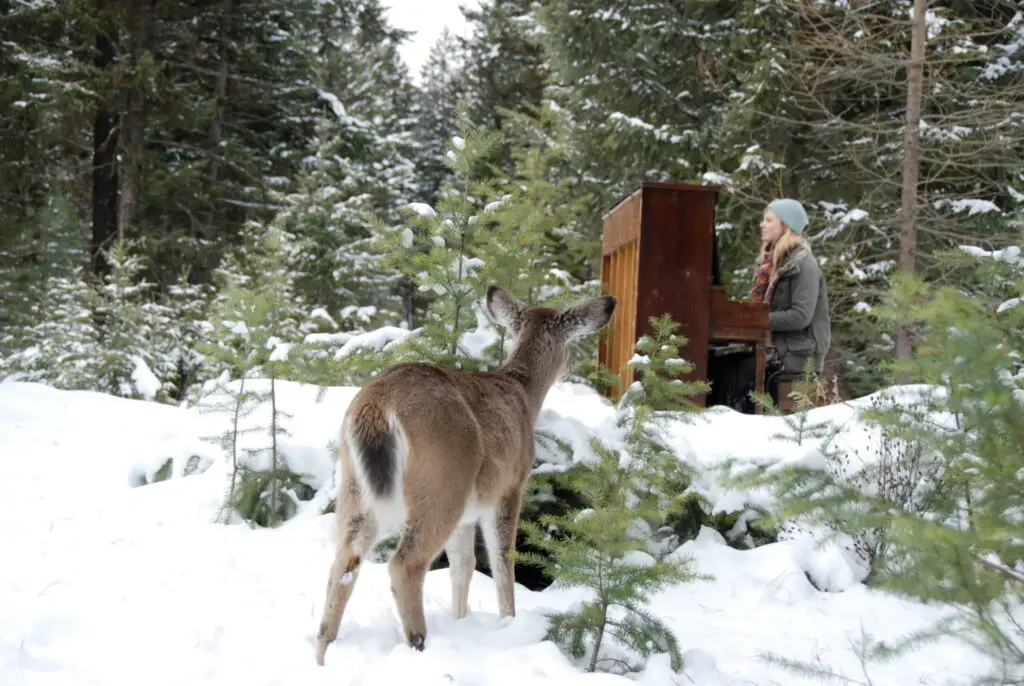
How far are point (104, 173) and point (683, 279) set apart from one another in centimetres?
1371

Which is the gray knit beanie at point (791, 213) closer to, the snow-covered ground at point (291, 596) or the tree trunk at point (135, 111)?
the snow-covered ground at point (291, 596)

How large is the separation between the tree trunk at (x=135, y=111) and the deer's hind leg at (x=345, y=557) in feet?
44.7

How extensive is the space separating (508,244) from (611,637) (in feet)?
7.92

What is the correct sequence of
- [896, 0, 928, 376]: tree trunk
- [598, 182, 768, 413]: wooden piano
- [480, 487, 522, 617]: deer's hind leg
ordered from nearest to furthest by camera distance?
[480, 487, 522, 617]: deer's hind leg → [598, 182, 768, 413]: wooden piano → [896, 0, 928, 376]: tree trunk

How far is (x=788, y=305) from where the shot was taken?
7422 mm

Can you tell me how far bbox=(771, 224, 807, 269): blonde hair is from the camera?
7473mm

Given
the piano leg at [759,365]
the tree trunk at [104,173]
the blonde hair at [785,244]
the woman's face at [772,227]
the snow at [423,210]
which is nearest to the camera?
the snow at [423,210]

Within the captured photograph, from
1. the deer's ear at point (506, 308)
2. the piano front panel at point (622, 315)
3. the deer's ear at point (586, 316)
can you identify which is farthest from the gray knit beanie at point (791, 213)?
the deer's ear at point (506, 308)

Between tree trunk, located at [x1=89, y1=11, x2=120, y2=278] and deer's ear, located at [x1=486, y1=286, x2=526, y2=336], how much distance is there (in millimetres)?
13150

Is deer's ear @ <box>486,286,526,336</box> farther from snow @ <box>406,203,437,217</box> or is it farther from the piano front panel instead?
the piano front panel

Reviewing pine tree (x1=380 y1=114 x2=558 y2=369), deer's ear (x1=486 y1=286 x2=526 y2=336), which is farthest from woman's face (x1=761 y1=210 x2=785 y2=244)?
deer's ear (x1=486 y1=286 x2=526 y2=336)

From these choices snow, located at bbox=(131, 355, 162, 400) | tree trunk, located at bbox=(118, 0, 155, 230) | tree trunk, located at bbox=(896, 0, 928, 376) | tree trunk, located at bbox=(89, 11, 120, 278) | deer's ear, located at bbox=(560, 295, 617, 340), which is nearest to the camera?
deer's ear, located at bbox=(560, 295, 617, 340)

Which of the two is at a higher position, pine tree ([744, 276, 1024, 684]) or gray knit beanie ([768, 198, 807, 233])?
gray knit beanie ([768, 198, 807, 233])

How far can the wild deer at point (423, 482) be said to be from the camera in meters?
3.25
